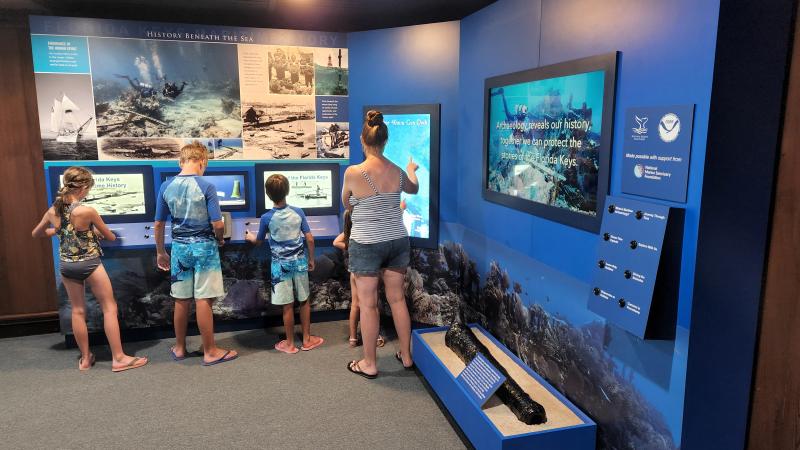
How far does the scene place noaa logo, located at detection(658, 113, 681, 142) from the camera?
212 centimetres

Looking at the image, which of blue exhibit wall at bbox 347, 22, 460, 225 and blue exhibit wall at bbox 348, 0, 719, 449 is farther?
blue exhibit wall at bbox 347, 22, 460, 225

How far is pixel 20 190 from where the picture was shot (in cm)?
463

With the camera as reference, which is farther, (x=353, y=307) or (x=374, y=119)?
(x=353, y=307)

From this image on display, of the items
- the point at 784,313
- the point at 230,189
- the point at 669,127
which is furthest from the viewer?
the point at 230,189

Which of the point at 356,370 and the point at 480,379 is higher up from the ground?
the point at 480,379

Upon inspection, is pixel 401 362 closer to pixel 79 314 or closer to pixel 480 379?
pixel 480 379

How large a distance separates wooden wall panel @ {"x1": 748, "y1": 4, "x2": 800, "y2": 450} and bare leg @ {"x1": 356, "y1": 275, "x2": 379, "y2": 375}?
2238 millimetres

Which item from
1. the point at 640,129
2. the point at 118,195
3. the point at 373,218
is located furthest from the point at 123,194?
the point at 640,129

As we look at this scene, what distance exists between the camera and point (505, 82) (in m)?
3.48

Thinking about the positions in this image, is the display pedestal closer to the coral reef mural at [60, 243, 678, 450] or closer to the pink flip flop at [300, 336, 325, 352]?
the coral reef mural at [60, 243, 678, 450]

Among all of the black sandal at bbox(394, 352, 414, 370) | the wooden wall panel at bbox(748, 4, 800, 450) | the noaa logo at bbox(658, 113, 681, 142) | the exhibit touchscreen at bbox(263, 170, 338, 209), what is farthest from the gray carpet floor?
the noaa logo at bbox(658, 113, 681, 142)

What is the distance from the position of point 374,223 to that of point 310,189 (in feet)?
4.64

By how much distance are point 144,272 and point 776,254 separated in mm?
4303

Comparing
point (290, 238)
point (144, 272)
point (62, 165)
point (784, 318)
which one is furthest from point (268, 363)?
point (784, 318)
